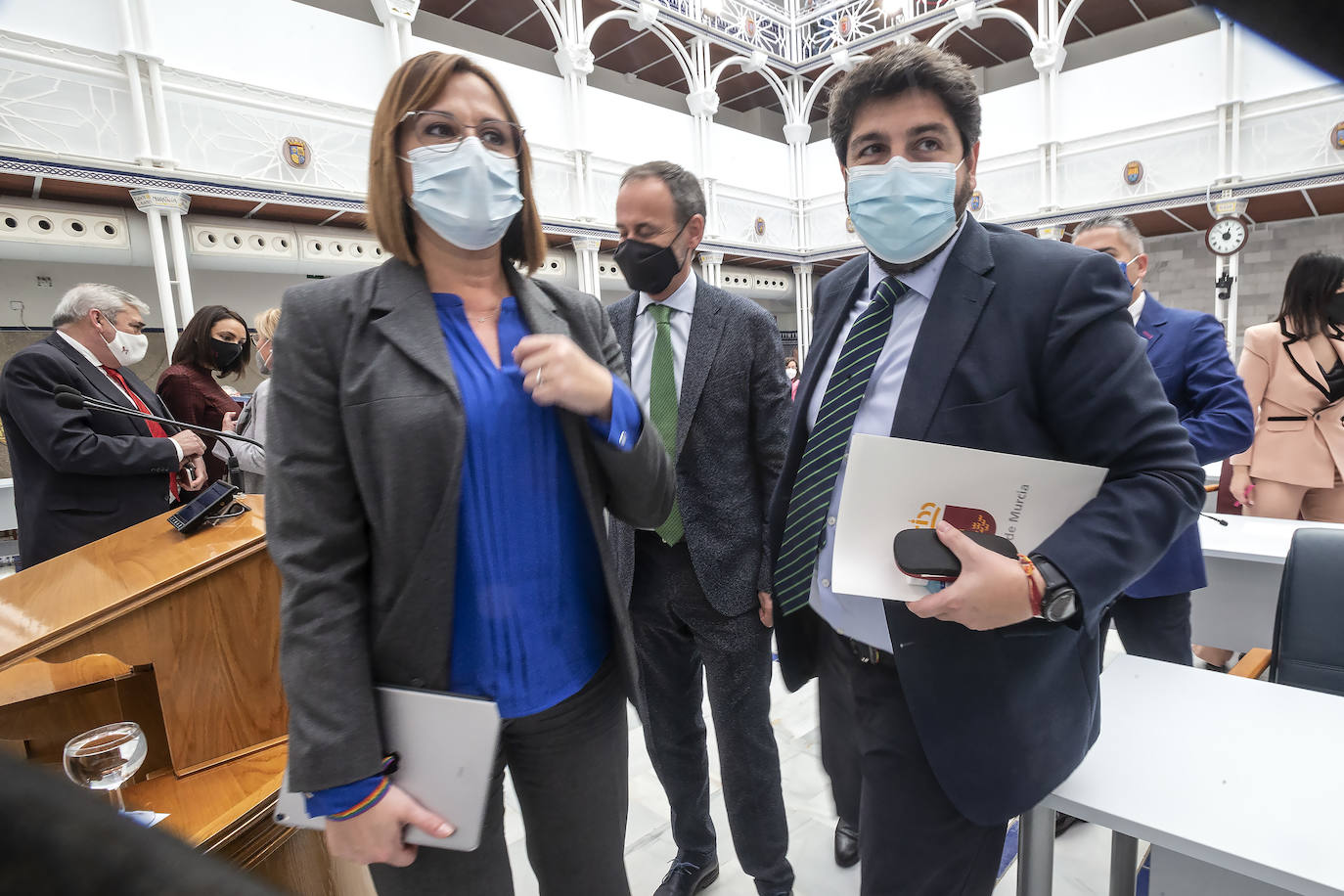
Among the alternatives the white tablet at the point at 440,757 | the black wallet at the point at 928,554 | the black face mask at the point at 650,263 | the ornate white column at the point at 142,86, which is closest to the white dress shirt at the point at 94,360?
the black face mask at the point at 650,263

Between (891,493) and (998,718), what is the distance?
18.4 inches

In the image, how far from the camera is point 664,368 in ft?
7.32

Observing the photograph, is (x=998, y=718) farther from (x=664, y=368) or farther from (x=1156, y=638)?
(x=1156, y=638)

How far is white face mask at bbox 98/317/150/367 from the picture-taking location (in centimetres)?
326

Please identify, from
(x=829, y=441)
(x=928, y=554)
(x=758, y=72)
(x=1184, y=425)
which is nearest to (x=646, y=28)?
(x=758, y=72)

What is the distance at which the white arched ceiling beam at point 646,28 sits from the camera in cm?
1161

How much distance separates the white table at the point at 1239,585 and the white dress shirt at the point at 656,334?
218 centimetres

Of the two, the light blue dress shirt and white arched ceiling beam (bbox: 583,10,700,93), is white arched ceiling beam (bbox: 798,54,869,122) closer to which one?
white arched ceiling beam (bbox: 583,10,700,93)

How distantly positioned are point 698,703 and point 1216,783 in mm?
1338

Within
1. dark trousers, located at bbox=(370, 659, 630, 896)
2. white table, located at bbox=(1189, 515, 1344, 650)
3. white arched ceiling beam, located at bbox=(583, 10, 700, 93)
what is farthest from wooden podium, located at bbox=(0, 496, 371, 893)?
white arched ceiling beam, located at bbox=(583, 10, 700, 93)

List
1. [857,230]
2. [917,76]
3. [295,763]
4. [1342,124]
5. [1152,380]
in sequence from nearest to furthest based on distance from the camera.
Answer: [295,763] → [1152,380] → [917,76] → [857,230] → [1342,124]

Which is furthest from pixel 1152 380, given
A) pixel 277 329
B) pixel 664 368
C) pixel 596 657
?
pixel 277 329

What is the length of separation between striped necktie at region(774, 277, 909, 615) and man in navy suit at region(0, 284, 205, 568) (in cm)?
285

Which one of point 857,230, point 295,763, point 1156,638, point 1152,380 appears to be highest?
point 857,230
